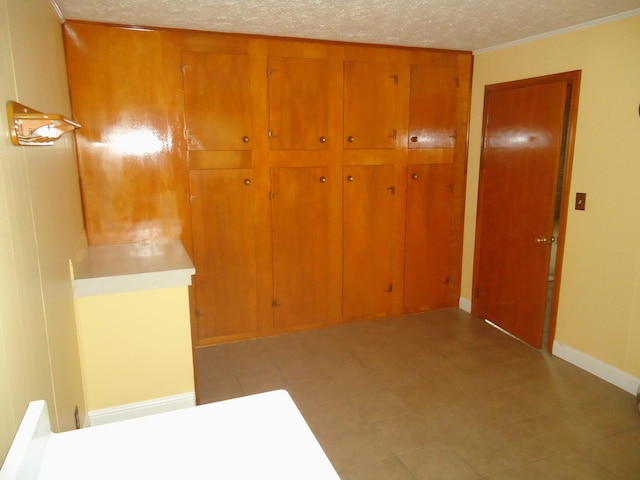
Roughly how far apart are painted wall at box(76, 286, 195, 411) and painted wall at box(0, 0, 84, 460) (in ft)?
0.46

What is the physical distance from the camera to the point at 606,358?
301 centimetres

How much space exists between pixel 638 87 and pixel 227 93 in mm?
2633

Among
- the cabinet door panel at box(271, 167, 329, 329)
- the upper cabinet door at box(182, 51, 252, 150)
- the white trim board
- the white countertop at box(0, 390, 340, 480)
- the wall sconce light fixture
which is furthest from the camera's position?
the cabinet door panel at box(271, 167, 329, 329)

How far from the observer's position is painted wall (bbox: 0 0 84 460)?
1223mm

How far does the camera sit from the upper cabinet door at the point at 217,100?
3213mm

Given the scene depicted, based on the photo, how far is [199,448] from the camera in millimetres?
1116

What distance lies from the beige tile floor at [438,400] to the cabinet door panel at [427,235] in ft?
1.18

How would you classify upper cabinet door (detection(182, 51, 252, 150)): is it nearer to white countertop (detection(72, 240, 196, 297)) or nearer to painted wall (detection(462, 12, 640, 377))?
white countertop (detection(72, 240, 196, 297))

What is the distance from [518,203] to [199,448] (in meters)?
3.15

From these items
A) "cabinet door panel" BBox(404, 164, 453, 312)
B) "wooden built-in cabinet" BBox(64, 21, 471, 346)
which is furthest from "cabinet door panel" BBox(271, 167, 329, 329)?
"cabinet door panel" BBox(404, 164, 453, 312)

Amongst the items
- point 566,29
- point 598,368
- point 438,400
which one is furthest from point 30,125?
point 598,368

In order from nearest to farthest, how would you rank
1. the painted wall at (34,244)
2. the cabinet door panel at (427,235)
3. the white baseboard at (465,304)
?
the painted wall at (34,244) → the cabinet door panel at (427,235) → the white baseboard at (465,304)

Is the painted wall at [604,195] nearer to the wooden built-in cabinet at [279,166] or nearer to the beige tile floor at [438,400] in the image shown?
the beige tile floor at [438,400]

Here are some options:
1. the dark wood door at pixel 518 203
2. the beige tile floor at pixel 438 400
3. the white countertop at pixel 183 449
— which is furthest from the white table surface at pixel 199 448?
the dark wood door at pixel 518 203
